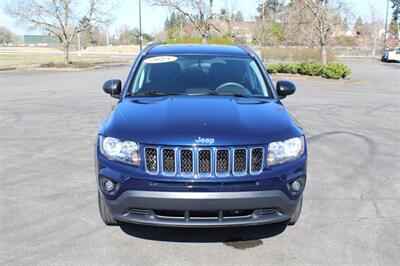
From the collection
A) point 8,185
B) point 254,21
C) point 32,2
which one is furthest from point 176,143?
point 254,21

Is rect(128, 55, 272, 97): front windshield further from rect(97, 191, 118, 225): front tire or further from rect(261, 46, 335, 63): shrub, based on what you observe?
rect(261, 46, 335, 63): shrub

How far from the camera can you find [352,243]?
3.96 m

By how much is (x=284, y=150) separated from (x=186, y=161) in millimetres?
828

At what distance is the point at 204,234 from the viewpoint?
4.03 metres

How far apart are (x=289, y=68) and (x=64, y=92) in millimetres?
13048

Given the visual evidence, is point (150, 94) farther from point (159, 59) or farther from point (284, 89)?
point (284, 89)

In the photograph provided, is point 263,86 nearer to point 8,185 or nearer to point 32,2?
point 8,185

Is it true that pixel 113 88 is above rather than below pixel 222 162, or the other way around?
above

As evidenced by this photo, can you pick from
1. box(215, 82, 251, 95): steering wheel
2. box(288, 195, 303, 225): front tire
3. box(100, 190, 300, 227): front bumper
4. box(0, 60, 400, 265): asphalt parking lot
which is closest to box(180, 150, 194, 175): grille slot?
box(100, 190, 300, 227): front bumper

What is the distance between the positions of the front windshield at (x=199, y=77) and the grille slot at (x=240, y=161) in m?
1.36

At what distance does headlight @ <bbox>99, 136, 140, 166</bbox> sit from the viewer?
351 centimetres

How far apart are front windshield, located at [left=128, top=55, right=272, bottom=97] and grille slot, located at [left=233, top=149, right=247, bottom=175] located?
1358mm

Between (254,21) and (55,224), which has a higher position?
(254,21)

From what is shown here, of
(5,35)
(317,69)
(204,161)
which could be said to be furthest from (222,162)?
(5,35)
